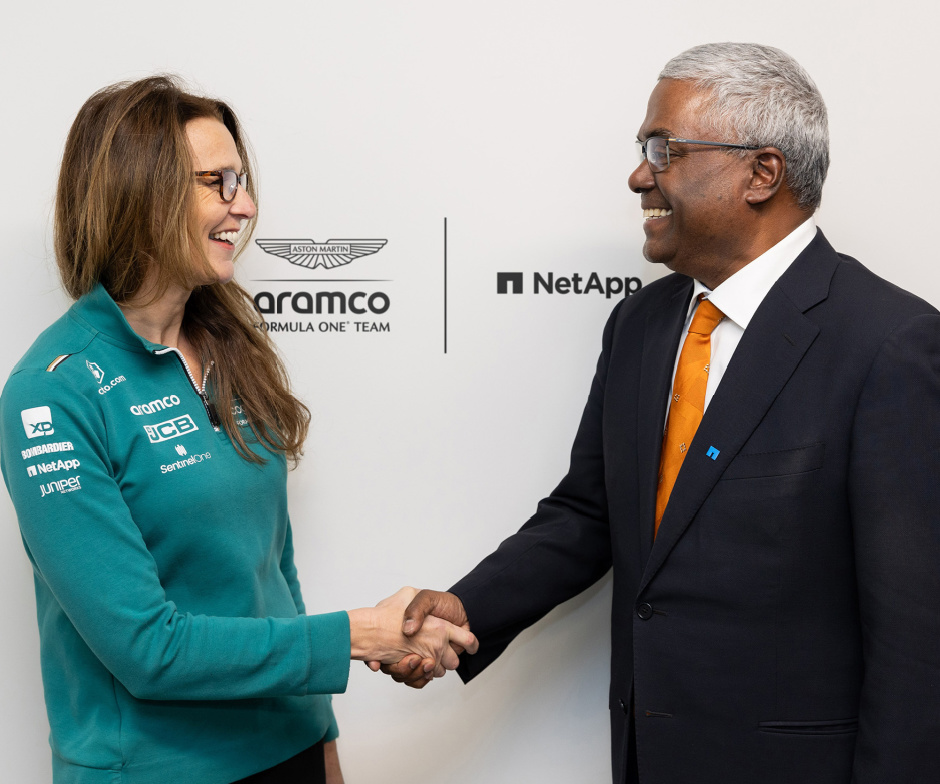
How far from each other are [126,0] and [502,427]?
1.36 meters

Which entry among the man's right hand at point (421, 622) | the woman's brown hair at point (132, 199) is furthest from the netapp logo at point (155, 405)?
the man's right hand at point (421, 622)

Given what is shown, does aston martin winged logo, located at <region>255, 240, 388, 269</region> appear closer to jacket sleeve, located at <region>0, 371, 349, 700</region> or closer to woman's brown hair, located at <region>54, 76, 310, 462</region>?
woman's brown hair, located at <region>54, 76, 310, 462</region>

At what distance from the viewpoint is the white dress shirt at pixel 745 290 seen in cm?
165

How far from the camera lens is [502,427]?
7.26 ft

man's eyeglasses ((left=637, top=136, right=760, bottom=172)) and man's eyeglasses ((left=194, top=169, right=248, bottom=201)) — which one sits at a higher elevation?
man's eyeglasses ((left=637, top=136, right=760, bottom=172))

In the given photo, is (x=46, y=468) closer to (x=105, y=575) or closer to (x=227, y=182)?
(x=105, y=575)

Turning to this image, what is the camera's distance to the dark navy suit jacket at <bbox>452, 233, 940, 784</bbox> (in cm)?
141

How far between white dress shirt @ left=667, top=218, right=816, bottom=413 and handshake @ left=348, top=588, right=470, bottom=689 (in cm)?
72

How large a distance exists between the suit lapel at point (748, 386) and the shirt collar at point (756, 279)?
0.05m

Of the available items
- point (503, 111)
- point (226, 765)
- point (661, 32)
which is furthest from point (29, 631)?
point (661, 32)

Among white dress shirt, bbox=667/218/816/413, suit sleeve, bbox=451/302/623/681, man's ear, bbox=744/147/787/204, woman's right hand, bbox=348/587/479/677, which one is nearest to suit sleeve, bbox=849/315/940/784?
white dress shirt, bbox=667/218/816/413

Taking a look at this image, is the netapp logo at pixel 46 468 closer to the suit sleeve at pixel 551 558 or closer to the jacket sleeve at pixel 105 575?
the jacket sleeve at pixel 105 575

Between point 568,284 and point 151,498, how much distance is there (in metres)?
1.16

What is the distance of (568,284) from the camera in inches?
86.3
